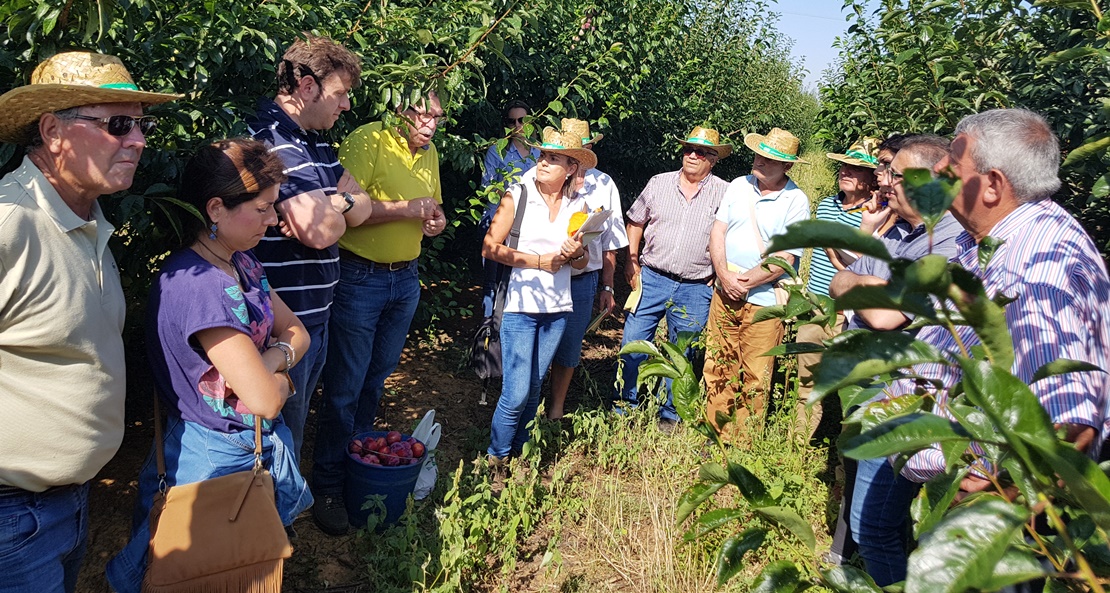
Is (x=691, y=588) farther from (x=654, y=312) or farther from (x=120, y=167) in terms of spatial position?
(x=120, y=167)

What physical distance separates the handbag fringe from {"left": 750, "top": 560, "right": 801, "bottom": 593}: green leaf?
1.48 metres

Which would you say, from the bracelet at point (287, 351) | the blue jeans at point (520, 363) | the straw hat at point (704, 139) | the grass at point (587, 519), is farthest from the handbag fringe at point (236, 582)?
the straw hat at point (704, 139)

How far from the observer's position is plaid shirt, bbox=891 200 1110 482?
1878 mm

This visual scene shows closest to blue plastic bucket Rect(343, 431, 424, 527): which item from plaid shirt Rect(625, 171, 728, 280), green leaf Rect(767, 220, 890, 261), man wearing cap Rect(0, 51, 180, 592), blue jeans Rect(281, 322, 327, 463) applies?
blue jeans Rect(281, 322, 327, 463)

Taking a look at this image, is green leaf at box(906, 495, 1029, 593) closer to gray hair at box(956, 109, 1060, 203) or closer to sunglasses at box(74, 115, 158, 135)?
gray hair at box(956, 109, 1060, 203)

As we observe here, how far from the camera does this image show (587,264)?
4.41m

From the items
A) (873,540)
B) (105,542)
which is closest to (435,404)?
(105,542)

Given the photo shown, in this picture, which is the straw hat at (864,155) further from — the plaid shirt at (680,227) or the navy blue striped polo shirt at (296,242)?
the navy blue striped polo shirt at (296,242)

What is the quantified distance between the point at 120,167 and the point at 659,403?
3.52 meters

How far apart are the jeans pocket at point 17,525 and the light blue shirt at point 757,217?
3713 millimetres

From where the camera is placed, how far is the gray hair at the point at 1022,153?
A: 2113 mm

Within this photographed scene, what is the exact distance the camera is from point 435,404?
16.7ft

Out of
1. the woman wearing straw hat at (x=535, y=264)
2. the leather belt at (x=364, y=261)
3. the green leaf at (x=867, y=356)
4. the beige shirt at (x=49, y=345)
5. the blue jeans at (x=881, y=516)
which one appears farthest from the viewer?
the woman wearing straw hat at (x=535, y=264)

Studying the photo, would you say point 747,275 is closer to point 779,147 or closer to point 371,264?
point 779,147
